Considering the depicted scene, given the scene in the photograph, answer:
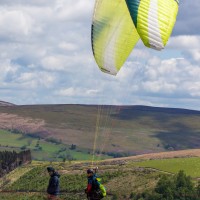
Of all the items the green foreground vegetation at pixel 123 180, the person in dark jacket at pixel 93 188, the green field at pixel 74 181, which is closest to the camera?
the person in dark jacket at pixel 93 188

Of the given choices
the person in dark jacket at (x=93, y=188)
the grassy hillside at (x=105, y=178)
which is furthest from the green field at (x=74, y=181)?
the person in dark jacket at (x=93, y=188)

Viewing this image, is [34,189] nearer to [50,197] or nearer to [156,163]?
[156,163]

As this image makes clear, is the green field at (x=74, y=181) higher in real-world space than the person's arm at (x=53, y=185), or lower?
lower

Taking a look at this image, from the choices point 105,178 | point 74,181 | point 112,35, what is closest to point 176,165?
point 105,178

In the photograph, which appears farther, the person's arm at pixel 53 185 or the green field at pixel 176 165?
the green field at pixel 176 165

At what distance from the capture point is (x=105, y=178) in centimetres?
14188

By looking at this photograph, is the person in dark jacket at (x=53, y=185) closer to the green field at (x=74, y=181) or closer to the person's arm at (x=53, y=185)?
the person's arm at (x=53, y=185)

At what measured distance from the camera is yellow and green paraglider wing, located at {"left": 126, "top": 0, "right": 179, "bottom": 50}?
31.2 metres

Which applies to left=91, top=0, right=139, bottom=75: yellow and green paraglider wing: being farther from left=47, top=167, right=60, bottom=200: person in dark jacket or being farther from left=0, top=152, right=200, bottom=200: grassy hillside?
left=0, top=152, right=200, bottom=200: grassy hillside

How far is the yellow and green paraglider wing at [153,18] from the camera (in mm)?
31234

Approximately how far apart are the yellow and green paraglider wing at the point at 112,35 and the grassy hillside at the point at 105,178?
87.3 m

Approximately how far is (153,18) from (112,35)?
4526mm

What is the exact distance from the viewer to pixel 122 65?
117 feet

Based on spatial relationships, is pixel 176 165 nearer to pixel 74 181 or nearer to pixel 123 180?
pixel 123 180
